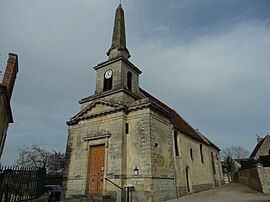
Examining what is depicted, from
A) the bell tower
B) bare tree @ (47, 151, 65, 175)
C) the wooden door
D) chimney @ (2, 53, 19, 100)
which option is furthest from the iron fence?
bare tree @ (47, 151, 65, 175)

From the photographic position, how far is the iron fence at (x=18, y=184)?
7.59 meters

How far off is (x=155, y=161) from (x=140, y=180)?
1.48m

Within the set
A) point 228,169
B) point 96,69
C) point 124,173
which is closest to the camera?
point 124,173

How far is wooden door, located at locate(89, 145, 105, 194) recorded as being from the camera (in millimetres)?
13991

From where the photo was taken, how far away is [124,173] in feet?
43.6

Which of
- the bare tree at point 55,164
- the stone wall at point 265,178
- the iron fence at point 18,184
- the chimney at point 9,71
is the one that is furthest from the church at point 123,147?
the bare tree at point 55,164

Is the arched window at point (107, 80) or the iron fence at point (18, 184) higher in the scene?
the arched window at point (107, 80)

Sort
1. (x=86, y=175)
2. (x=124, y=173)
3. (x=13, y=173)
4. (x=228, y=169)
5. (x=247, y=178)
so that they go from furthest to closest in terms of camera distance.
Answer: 1. (x=228, y=169)
2. (x=247, y=178)
3. (x=86, y=175)
4. (x=124, y=173)
5. (x=13, y=173)

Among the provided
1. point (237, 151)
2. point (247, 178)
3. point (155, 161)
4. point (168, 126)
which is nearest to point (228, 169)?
point (247, 178)

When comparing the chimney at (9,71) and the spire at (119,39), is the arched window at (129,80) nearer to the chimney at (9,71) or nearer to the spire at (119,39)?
the spire at (119,39)

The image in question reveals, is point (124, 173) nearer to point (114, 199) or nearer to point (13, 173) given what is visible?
point (114, 199)

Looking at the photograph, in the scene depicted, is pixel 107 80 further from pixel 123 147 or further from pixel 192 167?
pixel 192 167

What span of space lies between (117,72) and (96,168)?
7.45 metres

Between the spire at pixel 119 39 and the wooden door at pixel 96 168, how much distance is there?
25.8 feet
